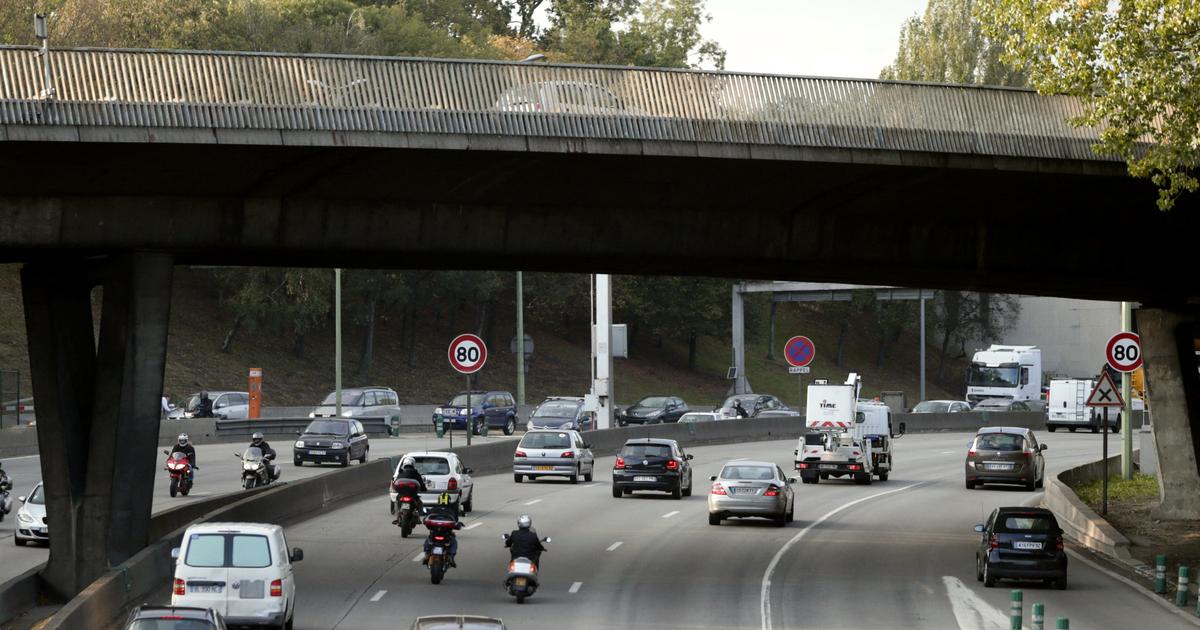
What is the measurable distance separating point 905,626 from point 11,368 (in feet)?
166

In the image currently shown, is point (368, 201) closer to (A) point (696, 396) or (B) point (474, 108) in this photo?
(B) point (474, 108)

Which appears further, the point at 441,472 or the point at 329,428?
the point at 329,428

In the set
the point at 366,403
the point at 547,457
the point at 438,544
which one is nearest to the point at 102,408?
the point at 438,544

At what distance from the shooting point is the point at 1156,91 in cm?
2119

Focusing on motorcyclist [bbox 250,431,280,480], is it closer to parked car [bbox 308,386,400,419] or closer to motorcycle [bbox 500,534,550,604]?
motorcycle [bbox 500,534,550,604]

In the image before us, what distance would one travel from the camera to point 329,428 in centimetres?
4634

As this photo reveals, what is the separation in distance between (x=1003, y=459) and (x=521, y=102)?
25334 millimetres

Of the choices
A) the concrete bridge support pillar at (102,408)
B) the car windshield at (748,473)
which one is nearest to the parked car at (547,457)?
the car windshield at (748,473)

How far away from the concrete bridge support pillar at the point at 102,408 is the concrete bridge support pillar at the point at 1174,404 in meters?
20.5

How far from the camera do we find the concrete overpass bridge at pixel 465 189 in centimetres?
2228

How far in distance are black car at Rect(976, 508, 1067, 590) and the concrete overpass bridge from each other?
5.16m

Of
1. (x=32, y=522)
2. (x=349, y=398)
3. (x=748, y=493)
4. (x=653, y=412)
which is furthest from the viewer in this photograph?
(x=653, y=412)

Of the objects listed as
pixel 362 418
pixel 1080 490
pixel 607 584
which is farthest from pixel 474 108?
pixel 362 418

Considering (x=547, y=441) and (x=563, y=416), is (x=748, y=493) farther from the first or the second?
(x=563, y=416)
